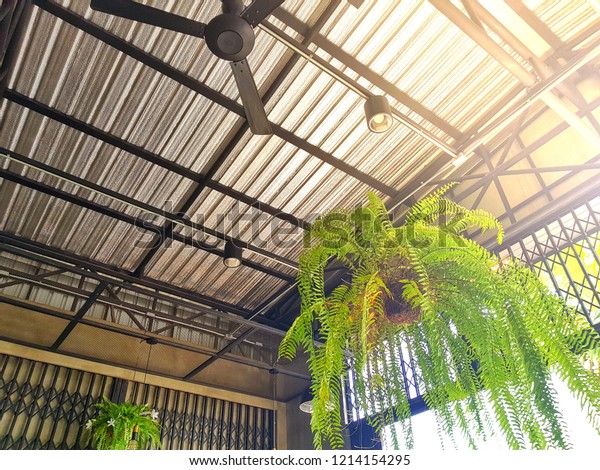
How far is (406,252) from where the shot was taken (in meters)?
1.51

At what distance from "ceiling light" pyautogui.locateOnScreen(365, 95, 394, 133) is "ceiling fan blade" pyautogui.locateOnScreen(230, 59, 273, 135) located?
920 millimetres

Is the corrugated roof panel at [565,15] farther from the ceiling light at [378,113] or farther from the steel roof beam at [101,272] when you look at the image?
the steel roof beam at [101,272]

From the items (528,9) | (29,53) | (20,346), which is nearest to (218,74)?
(29,53)

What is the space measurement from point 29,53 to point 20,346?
3830mm

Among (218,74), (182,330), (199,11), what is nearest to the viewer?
(199,11)

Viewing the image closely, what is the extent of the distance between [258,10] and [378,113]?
51.2 inches

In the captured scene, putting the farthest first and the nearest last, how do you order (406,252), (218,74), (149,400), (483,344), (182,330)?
(182,330) < (149,400) < (218,74) < (406,252) < (483,344)

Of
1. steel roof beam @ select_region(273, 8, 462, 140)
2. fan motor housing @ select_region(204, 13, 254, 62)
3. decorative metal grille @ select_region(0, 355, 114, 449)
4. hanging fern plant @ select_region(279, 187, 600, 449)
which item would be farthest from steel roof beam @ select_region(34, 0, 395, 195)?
decorative metal grille @ select_region(0, 355, 114, 449)

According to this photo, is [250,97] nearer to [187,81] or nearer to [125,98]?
[187,81]

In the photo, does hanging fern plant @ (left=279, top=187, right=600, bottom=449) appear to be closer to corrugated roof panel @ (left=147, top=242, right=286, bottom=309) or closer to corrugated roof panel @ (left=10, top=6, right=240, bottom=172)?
corrugated roof panel @ (left=10, top=6, right=240, bottom=172)

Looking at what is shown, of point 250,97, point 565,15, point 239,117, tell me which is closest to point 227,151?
point 239,117

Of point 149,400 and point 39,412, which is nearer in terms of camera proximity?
point 39,412

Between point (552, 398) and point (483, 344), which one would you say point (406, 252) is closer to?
point (483, 344)

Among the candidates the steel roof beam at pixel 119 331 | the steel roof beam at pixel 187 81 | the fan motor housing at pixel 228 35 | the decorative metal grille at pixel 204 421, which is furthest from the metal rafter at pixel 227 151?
the decorative metal grille at pixel 204 421
